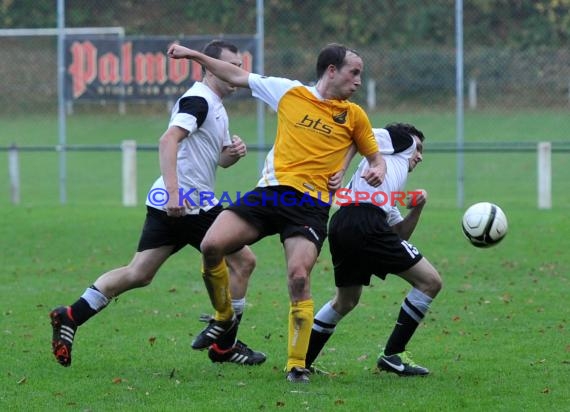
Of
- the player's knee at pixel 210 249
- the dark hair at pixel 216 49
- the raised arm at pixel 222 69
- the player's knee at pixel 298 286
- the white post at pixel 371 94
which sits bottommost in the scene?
the player's knee at pixel 298 286

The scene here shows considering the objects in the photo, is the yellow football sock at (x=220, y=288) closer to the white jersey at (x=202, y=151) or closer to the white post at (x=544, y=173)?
the white jersey at (x=202, y=151)

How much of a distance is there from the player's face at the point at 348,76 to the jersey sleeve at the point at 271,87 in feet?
0.82

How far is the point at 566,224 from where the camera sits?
605 inches

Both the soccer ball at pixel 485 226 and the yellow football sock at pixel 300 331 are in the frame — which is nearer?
the yellow football sock at pixel 300 331

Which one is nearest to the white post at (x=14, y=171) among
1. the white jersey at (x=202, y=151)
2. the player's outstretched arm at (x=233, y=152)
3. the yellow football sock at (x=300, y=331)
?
the player's outstretched arm at (x=233, y=152)

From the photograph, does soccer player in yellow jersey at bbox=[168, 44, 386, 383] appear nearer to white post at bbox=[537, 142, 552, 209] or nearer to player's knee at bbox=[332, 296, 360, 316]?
player's knee at bbox=[332, 296, 360, 316]

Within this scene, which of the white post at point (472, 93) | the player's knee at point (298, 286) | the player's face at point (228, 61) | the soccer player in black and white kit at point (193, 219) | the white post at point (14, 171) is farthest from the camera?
the white post at point (472, 93)

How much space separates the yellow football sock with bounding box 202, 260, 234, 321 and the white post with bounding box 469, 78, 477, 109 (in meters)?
16.7

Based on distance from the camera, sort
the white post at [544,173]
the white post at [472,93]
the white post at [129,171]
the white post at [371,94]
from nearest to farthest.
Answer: the white post at [544,173] < the white post at [129,171] < the white post at [371,94] < the white post at [472,93]

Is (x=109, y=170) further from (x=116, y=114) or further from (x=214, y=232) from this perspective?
(x=214, y=232)

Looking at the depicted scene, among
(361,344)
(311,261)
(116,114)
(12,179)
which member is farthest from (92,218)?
(311,261)

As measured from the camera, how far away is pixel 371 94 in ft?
76.4

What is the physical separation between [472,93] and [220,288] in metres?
17.5

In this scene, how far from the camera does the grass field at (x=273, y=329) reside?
6441 millimetres
